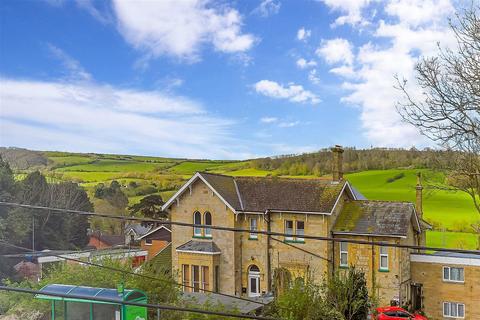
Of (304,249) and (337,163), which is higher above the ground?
(337,163)

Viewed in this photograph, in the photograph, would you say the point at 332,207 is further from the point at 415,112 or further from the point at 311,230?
the point at 415,112

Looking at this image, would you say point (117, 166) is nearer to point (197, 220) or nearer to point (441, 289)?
point (197, 220)

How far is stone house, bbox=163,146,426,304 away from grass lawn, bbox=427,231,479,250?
453 cm

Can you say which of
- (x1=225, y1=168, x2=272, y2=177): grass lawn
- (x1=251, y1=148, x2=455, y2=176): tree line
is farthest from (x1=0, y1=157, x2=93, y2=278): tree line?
(x1=251, y1=148, x2=455, y2=176): tree line

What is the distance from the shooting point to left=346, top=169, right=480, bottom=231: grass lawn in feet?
74.6

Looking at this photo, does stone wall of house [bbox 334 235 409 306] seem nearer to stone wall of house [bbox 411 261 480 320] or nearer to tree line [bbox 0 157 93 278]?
stone wall of house [bbox 411 261 480 320]

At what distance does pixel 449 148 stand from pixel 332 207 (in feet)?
22.0

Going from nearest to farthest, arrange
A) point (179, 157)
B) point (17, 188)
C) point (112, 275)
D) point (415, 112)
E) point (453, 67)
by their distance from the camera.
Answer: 1. point (453, 67)
2. point (415, 112)
3. point (112, 275)
4. point (17, 188)
5. point (179, 157)

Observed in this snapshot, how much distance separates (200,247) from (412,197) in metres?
15.1

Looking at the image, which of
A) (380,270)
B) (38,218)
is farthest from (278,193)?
(38,218)

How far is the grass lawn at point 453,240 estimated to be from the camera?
19.8 meters

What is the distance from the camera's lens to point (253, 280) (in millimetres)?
15906

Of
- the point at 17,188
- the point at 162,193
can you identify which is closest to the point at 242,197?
the point at 17,188

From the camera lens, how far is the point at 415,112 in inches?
343
